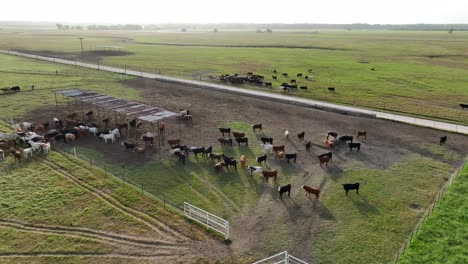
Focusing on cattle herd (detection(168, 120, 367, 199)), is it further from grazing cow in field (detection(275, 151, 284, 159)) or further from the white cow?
the white cow

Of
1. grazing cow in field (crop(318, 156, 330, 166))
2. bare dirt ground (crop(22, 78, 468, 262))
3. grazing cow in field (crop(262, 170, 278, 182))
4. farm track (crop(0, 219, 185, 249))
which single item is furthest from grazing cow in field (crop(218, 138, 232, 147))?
farm track (crop(0, 219, 185, 249))

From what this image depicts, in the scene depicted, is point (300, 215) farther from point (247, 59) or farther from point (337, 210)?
point (247, 59)

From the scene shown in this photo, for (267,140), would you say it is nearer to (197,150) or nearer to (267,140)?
(267,140)

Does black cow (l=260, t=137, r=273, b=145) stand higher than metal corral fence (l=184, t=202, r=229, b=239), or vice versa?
black cow (l=260, t=137, r=273, b=145)

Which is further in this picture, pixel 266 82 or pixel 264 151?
pixel 266 82

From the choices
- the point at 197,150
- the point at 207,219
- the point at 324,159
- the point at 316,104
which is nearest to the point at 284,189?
the point at 207,219

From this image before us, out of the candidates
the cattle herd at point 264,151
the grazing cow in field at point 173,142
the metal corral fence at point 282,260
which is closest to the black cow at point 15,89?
the grazing cow in field at point 173,142
